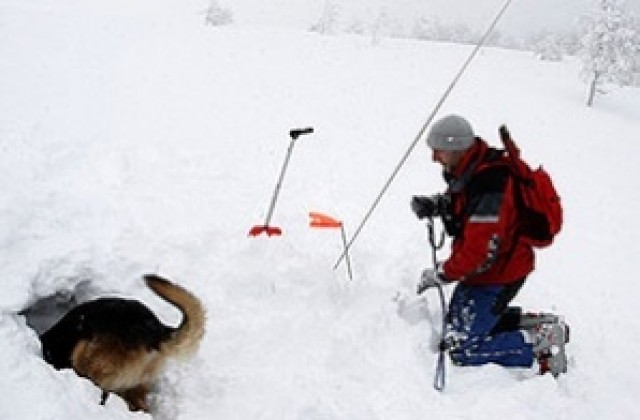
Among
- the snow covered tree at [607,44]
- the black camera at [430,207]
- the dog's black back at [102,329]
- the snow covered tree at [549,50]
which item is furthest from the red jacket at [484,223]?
the snow covered tree at [549,50]

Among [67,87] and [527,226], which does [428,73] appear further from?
[527,226]

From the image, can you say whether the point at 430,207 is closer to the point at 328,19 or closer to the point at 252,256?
the point at 252,256

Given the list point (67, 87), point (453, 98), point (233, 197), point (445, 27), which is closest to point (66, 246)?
point (233, 197)

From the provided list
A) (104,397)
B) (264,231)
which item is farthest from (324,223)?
(104,397)

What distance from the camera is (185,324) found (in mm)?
4031

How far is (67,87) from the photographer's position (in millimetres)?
12367

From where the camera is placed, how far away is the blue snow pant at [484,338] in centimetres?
488

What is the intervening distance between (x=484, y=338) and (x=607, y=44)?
3582cm

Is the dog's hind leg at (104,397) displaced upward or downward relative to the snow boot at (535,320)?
downward

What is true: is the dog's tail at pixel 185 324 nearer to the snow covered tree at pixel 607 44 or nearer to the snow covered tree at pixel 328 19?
the snow covered tree at pixel 607 44

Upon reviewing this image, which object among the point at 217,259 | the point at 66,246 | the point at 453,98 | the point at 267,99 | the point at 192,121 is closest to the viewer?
the point at 66,246

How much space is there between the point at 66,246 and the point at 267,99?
12411 mm

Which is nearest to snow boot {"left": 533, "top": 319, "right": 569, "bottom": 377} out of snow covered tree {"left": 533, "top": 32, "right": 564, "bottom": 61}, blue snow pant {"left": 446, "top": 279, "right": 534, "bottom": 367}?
blue snow pant {"left": 446, "top": 279, "right": 534, "bottom": 367}

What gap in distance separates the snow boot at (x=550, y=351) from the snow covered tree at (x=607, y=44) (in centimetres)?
3341
